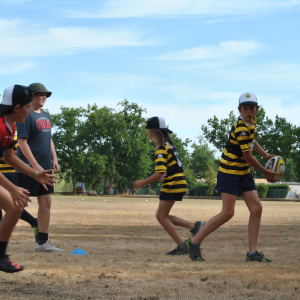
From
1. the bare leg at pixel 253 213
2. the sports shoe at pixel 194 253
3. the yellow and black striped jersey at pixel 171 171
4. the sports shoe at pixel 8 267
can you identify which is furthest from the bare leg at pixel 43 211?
the bare leg at pixel 253 213

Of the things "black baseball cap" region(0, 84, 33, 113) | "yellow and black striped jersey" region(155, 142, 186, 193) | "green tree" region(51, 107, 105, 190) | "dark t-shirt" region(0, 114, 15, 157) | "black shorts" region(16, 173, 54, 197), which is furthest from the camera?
"green tree" region(51, 107, 105, 190)

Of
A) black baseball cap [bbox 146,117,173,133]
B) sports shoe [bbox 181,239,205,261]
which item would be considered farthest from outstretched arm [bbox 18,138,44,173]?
sports shoe [bbox 181,239,205,261]

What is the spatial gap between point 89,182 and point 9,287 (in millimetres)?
65906

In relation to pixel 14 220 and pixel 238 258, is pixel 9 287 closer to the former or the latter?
pixel 14 220

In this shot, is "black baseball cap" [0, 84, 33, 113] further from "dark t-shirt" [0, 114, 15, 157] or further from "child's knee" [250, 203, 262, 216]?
"child's knee" [250, 203, 262, 216]

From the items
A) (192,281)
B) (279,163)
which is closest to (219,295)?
(192,281)

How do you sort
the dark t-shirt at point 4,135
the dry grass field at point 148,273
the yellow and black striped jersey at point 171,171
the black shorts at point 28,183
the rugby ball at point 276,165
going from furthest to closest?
1. the black shorts at point 28,183
2. the rugby ball at point 276,165
3. the yellow and black striped jersey at point 171,171
4. the dark t-shirt at point 4,135
5. the dry grass field at point 148,273

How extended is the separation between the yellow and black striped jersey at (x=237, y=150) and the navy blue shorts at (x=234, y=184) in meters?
0.06

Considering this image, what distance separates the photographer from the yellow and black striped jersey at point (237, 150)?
213 inches

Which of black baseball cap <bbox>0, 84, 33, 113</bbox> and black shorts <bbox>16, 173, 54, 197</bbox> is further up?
black baseball cap <bbox>0, 84, 33, 113</bbox>

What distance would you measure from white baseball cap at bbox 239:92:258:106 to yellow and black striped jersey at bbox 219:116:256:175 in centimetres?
23

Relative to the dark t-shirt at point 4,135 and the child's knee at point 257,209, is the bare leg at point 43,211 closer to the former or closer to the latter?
the dark t-shirt at point 4,135

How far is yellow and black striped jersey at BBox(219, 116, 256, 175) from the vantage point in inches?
213

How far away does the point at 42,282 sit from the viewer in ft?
13.2
